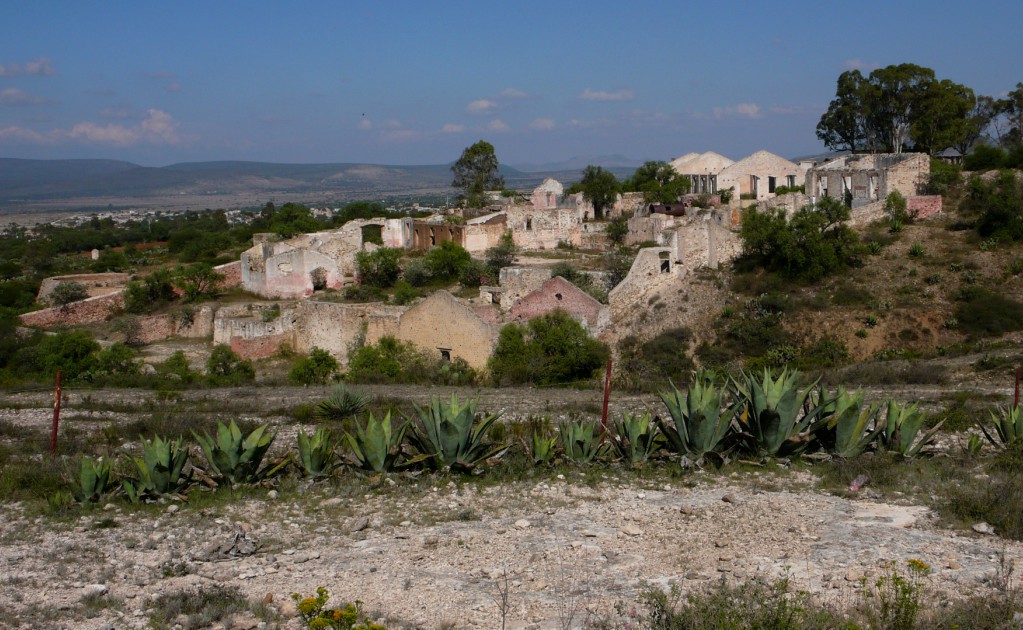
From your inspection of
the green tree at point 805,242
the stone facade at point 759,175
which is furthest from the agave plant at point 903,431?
the stone facade at point 759,175

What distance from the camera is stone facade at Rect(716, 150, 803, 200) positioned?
132 ft

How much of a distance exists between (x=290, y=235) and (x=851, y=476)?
99.2ft

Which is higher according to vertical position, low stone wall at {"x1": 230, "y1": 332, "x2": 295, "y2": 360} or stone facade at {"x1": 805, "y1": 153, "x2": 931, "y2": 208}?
stone facade at {"x1": 805, "y1": 153, "x2": 931, "y2": 208}

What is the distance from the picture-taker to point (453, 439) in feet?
29.6

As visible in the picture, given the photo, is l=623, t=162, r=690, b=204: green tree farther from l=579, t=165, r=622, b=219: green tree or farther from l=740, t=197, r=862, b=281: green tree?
l=740, t=197, r=862, b=281: green tree

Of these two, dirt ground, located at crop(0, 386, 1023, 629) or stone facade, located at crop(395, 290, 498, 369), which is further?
Result: stone facade, located at crop(395, 290, 498, 369)

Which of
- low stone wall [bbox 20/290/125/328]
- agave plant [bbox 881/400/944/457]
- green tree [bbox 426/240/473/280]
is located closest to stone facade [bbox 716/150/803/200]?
green tree [bbox 426/240/473/280]

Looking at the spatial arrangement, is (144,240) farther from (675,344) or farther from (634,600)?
(634,600)

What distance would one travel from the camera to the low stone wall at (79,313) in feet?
100.0

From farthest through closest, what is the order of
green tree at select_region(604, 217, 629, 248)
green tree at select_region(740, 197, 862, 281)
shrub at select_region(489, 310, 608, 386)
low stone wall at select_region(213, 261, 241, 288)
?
green tree at select_region(604, 217, 629, 248)
low stone wall at select_region(213, 261, 241, 288)
green tree at select_region(740, 197, 862, 281)
shrub at select_region(489, 310, 608, 386)

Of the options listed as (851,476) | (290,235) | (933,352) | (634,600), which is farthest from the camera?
(290,235)

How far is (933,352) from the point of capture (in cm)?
1970

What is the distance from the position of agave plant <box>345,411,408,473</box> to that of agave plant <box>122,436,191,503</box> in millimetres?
1676

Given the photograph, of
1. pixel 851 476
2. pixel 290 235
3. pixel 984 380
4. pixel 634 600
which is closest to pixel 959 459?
pixel 851 476
